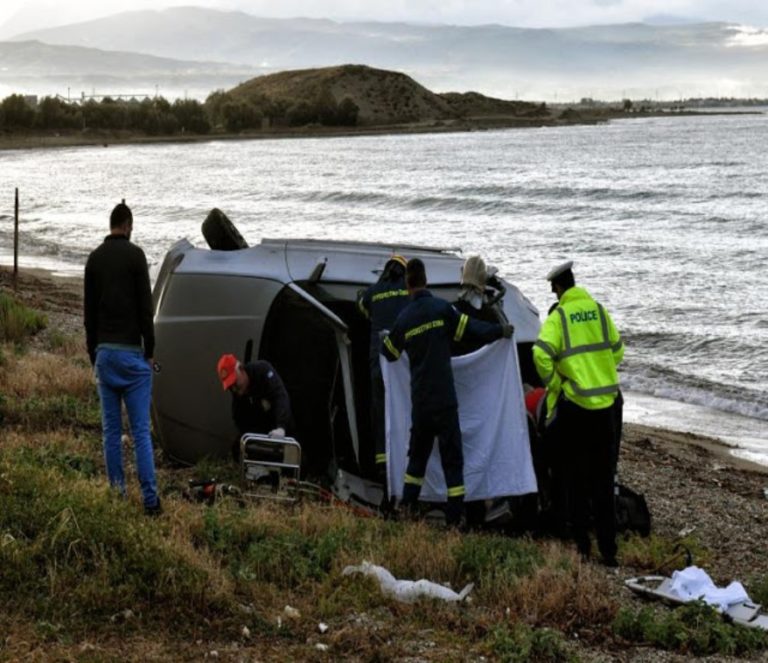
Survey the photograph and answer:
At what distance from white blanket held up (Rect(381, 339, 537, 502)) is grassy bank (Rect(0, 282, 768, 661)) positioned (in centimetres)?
69

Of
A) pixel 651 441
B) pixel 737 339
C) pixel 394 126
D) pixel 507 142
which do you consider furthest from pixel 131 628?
pixel 394 126

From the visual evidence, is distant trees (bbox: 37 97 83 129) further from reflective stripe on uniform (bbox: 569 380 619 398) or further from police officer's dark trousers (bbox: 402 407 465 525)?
reflective stripe on uniform (bbox: 569 380 619 398)

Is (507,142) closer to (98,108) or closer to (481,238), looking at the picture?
(98,108)

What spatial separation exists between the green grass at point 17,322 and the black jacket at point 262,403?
7.22 metres

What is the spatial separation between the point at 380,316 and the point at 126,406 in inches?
79.8

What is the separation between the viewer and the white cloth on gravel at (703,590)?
684 centimetres

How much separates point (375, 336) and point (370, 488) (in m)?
1.19

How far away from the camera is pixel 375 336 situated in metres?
8.73

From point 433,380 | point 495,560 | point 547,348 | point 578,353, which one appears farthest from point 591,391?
point 495,560

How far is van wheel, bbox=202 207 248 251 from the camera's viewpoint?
10.0 metres

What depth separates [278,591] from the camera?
6375 millimetres

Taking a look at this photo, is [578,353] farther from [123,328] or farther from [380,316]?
[123,328]

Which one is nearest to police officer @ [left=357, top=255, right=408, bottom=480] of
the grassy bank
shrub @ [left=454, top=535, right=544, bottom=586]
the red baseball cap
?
the grassy bank

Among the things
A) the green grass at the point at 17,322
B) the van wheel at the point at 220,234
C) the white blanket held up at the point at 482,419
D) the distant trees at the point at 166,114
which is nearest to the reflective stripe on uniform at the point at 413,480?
the white blanket held up at the point at 482,419
